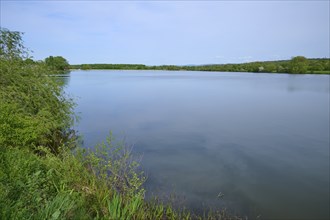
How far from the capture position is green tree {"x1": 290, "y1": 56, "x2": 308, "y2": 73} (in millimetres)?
71938

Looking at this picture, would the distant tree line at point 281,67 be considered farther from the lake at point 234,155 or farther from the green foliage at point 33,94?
the green foliage at point 33,94

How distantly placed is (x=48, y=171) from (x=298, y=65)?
8101 centimetres

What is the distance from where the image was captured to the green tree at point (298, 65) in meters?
71.9

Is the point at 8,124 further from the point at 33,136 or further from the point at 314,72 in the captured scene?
the point at 314,72

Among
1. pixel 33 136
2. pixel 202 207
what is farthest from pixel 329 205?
pixel 33 136

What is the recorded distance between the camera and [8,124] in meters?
5.48

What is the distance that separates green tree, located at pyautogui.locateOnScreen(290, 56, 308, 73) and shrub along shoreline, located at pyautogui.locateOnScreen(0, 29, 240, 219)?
7589cm

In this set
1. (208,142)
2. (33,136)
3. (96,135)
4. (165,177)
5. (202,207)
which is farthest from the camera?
(96,135)

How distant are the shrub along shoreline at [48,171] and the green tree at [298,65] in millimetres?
75895

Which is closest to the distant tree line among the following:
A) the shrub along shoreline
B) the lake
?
the lake

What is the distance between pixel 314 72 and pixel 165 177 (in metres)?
76.1

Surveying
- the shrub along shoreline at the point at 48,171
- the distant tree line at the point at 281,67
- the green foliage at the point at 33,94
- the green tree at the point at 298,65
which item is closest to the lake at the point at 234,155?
the shrub along shoreline at the point at 48,171

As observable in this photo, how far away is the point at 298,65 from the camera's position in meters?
73.4

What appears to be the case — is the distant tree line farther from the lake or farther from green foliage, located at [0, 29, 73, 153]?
green foliage, located at [0, 29, 73, 153]
